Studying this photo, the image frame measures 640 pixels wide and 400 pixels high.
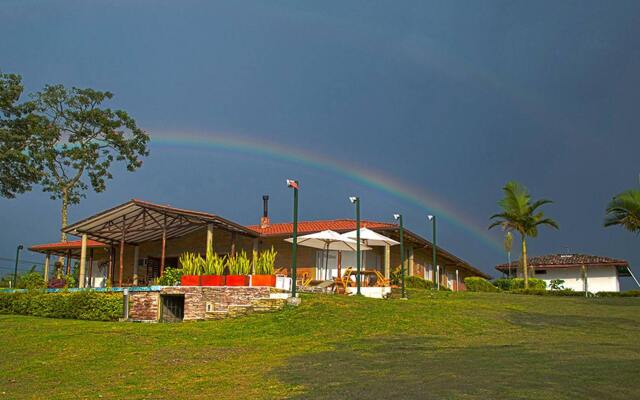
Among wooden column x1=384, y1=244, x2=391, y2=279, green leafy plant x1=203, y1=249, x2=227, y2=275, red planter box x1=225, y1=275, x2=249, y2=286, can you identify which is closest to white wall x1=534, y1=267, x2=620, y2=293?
wooden column x1=384, y1=244, x2=391, y2=279

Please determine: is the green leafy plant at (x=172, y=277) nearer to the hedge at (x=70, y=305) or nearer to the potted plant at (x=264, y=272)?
the hedge at (x=70, y=305)

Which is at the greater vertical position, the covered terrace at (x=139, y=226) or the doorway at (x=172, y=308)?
the covered terrace at (x=139, y=226)

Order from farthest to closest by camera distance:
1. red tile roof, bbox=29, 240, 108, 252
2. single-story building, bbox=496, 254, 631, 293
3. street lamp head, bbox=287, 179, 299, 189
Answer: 1. single-story building, bbox=496, 254, 631, 293
2. red tile roof, bbox=29, 240, 108, 252
3. street lamp head, bbox=287, 179, 299, 189

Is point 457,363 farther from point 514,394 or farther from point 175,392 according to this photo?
point 175,392

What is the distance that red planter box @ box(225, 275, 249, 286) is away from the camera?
63.2 feet

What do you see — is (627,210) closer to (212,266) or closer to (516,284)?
(516,284)

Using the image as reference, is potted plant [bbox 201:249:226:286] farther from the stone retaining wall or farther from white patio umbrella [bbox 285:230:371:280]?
white patio umbrella [bbox 285:230:371:280]

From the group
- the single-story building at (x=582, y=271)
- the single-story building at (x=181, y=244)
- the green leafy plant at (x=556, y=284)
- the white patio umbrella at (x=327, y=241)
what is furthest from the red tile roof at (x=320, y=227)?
the single-story building at (x=582, y=271)

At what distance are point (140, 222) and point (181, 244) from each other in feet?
14.8

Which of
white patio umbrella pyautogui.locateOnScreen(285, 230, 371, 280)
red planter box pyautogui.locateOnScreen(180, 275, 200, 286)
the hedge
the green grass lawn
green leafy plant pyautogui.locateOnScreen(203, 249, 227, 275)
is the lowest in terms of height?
the green grass lawn

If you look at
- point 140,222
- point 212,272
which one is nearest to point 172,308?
point 212,272

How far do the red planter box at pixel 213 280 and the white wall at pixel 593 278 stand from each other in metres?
30.3

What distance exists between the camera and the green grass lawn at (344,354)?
26.6 ft

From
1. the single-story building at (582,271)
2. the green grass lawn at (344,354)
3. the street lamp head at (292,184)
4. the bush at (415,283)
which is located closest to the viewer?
the green grass lawn at (344,354)
